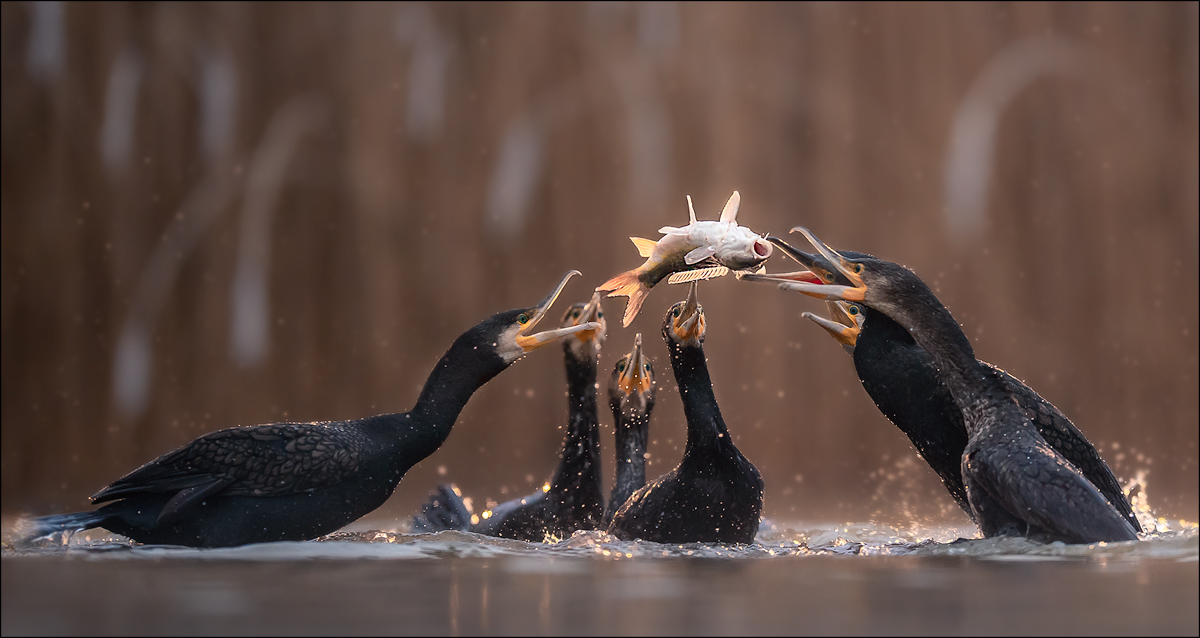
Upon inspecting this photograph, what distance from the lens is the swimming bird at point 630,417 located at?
412 centimetres

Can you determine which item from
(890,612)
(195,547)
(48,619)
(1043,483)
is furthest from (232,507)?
(1043,483)

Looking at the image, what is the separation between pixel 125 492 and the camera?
3158mm

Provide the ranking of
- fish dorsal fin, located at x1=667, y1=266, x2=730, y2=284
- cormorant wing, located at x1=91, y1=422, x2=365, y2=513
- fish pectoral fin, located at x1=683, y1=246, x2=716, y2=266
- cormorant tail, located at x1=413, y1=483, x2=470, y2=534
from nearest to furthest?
1. cormorant wing, located at x1=91, y1=422, x2=365, y2=513
2. fish pectoral fin, located at x1=683, y1=246, x2=716, y2=266
3. fish dorsal fin, located at x1=667, y1=266, x2=730, y2=284
4. cormorant tail, located at x1=413, y1=483, x2=470, y2=534

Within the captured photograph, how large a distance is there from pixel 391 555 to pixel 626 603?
1046 millimetres

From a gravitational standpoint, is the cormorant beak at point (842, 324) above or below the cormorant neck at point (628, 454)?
above

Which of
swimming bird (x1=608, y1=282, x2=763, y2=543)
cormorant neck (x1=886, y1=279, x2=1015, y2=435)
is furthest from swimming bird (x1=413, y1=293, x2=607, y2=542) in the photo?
cormorant neck (x1=886, y1=279, x2=1015, y2=435)

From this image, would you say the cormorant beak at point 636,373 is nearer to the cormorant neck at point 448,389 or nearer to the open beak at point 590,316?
the open beak at point 590,316

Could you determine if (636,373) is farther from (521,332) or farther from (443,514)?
(443,514)

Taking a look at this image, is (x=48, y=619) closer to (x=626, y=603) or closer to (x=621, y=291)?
(x=626, y=603)

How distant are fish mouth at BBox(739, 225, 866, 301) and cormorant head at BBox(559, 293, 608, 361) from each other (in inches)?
29.1

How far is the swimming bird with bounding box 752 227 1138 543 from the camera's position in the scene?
2902 mm

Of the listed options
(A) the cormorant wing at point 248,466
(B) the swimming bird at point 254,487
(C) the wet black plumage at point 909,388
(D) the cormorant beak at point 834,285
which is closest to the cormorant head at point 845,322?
(C) the wet black plumage at point 909,388

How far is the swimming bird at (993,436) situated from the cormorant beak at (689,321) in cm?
33

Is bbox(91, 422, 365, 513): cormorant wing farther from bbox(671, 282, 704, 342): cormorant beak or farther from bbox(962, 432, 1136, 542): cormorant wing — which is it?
bbox(962, 432, 1136, 542): cormorant wing
